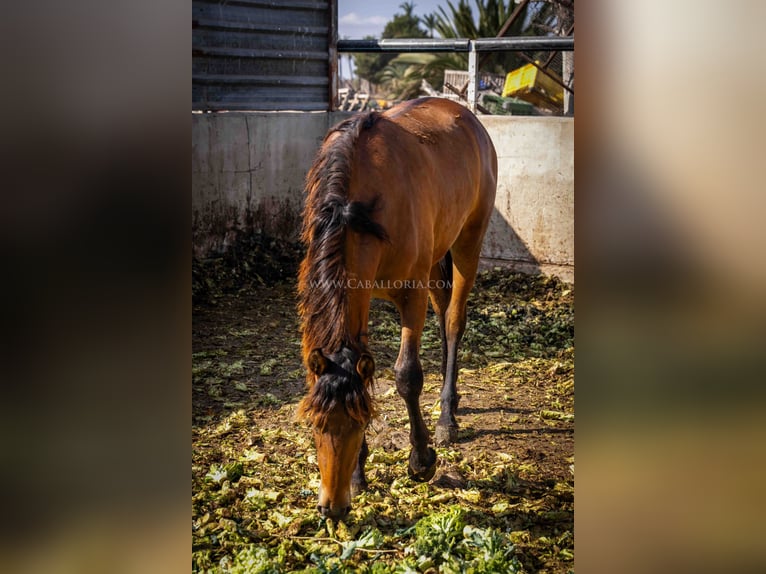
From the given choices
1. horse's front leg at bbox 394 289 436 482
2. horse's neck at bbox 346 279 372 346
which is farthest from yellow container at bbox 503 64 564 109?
horse's neck at bbox 346 279 372 346

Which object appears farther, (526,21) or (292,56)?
(526,21)

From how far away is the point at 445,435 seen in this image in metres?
4.32

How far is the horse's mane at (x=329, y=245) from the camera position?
113 inches

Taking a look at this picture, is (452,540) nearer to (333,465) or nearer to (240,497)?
(333,465)

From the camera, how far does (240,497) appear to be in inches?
140

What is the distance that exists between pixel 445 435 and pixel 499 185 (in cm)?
391

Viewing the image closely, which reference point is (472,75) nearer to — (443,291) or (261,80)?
(261,80)

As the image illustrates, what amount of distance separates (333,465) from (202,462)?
4.71 ft

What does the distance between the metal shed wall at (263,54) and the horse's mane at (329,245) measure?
16.1 feet
